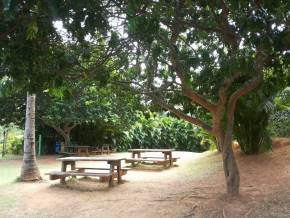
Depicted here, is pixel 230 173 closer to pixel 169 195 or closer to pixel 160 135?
pixel 169 195

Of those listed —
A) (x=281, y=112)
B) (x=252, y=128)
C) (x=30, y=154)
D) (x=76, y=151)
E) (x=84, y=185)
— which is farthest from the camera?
(x=76, y=151)

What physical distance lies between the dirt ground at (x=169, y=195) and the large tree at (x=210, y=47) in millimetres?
766

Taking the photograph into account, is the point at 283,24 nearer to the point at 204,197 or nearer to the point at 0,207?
the point at 204,197

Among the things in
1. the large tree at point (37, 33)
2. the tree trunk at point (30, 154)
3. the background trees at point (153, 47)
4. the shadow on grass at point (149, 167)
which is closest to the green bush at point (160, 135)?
the shadow on grass at point (149, 167)

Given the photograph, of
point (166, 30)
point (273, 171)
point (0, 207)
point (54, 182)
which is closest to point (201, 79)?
point (166, 30)

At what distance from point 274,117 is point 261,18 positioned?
6928 mm

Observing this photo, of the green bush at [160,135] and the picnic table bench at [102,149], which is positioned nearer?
the picnic table bench at [102,149]

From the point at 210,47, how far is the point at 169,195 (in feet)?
10.8

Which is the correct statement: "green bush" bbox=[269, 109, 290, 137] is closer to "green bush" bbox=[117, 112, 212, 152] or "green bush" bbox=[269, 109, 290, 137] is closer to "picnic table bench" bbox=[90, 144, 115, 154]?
"picnic table bench" bbox=[90, 144, 115, 154]

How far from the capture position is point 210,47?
731 cm

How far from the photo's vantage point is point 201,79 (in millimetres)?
6605

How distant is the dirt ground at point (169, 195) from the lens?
6.73m

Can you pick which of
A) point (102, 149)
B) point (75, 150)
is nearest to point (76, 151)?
point (75, 150)

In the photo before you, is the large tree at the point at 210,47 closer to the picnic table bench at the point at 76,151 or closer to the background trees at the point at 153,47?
the background trees at the point at 153,47
